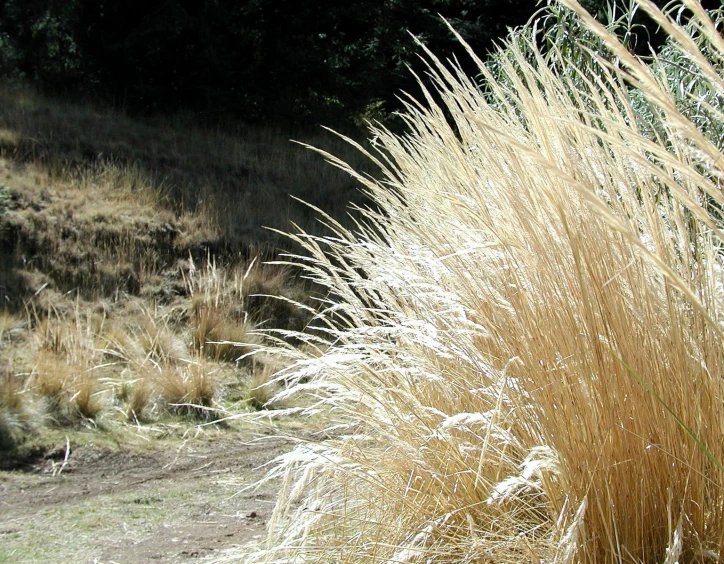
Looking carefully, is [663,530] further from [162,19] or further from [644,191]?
[162,19]

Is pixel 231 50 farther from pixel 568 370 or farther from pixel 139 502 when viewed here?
pixel 568 370

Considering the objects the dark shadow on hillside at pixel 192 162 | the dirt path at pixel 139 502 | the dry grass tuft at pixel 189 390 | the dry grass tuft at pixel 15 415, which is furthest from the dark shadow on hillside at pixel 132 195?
the dirt path at pixel 139 502

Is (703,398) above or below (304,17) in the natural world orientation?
below

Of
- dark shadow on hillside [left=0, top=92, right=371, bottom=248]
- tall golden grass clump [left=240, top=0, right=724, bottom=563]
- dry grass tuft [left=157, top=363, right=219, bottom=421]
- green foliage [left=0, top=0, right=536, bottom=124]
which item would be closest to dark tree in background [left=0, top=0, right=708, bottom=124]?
green foliage [left=0, top=0, right=536, bottom=124]

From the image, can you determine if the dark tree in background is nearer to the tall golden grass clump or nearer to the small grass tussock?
the small grass tussock

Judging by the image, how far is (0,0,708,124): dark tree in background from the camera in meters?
12.7

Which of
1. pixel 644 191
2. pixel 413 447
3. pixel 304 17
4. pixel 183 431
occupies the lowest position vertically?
pixel 183 431

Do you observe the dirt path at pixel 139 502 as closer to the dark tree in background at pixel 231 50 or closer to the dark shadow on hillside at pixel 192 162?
the dark shadow on hillside at pixel 192 162

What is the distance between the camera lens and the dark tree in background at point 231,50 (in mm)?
12695

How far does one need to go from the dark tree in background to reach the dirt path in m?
8.96

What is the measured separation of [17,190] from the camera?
787 centimetres

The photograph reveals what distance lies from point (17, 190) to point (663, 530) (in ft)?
24.7

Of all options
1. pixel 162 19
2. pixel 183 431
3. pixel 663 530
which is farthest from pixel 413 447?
pixel 162 19

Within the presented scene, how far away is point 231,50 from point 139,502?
10.7m
